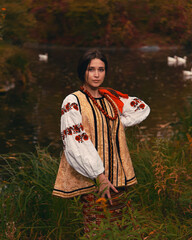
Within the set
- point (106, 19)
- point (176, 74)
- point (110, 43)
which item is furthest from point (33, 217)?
point (106, 19)

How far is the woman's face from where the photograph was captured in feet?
11.1

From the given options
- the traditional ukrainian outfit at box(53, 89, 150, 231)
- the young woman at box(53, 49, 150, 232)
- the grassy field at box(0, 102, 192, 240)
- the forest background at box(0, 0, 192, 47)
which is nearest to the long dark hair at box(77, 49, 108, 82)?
the young woman at box(53, 49, 150, 232)

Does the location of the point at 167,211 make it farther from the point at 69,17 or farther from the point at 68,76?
the point at 69,17

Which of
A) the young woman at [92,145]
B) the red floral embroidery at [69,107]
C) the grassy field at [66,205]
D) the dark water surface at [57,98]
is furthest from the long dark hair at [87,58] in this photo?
the dark water surface at [57,98]

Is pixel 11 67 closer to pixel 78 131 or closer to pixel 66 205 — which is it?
pixel 66 205

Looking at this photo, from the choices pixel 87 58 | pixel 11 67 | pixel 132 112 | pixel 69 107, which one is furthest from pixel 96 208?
pixel 11 67

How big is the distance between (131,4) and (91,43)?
714cm

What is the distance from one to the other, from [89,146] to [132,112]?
0.57 metres

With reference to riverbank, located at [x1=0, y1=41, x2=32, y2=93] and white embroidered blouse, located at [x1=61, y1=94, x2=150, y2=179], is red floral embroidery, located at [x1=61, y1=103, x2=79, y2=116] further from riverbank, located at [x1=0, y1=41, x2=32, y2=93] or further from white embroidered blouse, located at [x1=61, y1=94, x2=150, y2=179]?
riverbank, located at [x1=0, y1=41, x2=32, y2=93]

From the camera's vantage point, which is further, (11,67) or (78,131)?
(11,67)

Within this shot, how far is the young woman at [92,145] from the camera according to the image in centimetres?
321

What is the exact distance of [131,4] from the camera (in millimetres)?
47375

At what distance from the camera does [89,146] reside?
10.6 ft

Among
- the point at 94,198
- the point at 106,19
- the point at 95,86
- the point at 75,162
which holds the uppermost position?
the point at 106,19
